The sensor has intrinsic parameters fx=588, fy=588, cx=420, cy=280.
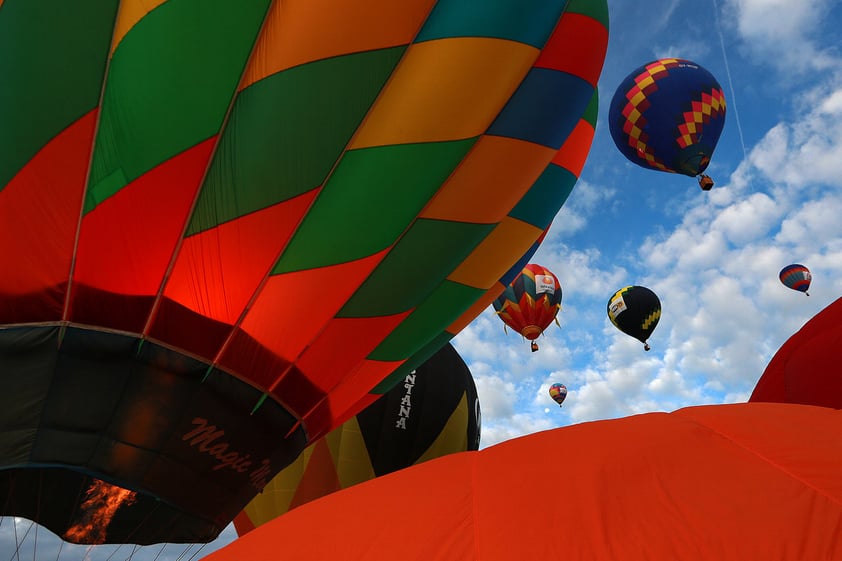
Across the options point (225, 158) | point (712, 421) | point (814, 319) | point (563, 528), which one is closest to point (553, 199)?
point (814, 319)

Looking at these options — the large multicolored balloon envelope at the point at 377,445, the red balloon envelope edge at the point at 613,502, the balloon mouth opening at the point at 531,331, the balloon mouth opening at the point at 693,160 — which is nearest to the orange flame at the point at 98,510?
the large multicolored balloon envelope at the point at 377,445

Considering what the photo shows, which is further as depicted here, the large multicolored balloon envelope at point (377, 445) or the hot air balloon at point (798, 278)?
the hot air balloon at point (798, 278)

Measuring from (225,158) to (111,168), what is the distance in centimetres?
66

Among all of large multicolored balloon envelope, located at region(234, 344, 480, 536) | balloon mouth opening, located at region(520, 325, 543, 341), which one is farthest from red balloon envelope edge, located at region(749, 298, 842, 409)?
balloon mouth opening, located at region(520, 325, 543, 341)

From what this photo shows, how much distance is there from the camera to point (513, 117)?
178 inches

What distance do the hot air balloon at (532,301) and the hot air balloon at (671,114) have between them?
3805mm

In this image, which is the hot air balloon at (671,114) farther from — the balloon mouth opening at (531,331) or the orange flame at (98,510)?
the orange flame at (98,510)

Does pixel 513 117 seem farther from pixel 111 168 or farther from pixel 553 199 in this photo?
pixel 111 168

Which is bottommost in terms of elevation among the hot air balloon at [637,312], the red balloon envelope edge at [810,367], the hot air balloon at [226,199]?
the red balloon envelope edge at [810,367]

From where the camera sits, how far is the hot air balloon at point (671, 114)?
12.6 meters

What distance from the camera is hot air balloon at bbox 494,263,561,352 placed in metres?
15.1

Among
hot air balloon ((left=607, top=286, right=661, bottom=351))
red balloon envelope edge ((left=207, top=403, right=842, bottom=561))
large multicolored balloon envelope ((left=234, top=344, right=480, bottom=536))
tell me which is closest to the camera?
red balloon envelope edge ((left=207, top=403, right=842, bottom=561))

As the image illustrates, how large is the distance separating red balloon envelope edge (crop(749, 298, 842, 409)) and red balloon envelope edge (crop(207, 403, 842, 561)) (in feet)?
6.85

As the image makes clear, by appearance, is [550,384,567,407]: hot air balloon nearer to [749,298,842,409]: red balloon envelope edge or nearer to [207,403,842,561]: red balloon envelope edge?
[749,298,842,409]: red balloon envelope edge
